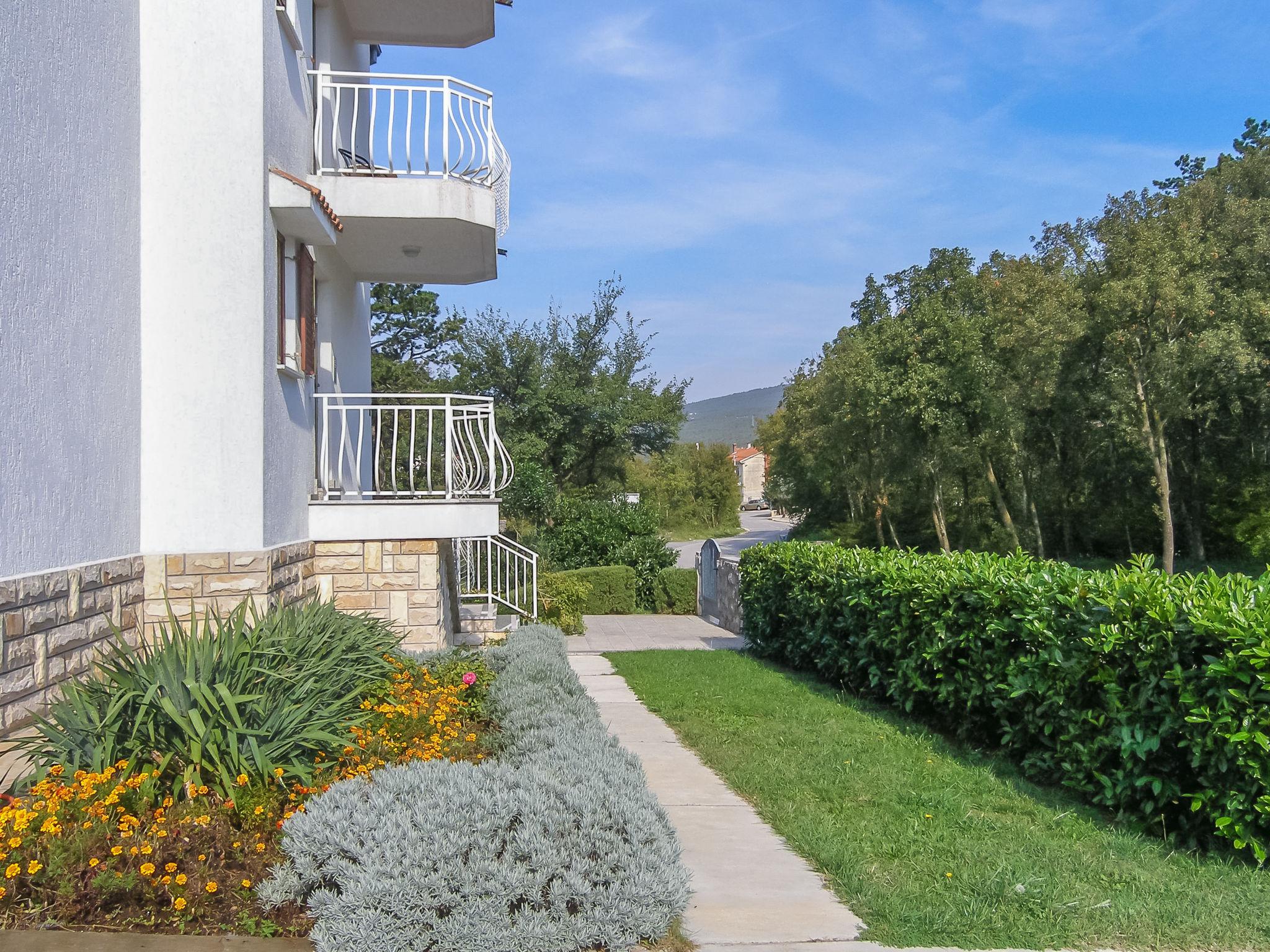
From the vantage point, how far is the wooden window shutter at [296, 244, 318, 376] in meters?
8.16

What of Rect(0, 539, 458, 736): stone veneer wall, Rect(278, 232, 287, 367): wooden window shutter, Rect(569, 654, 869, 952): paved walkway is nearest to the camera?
Rect(569, 654, 869, 952): paved walkway

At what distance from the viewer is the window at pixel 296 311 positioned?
770 cm

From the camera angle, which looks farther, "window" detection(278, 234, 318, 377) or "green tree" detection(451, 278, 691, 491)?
"green tree" detection(451, 278, 691, 491)

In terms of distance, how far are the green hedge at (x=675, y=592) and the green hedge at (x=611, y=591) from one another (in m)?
0.64

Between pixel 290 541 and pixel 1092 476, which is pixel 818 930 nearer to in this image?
pixel 290 541

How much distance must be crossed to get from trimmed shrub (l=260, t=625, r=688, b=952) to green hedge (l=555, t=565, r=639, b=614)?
53.7 feet

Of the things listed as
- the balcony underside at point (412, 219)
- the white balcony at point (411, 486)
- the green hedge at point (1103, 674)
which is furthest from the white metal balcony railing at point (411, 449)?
the green hedge at point (1103, 674)

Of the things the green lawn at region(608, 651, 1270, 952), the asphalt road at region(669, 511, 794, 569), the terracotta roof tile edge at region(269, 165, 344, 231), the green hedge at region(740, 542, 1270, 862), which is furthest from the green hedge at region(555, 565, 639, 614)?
the terracotta roof tile edge at region(269, 165, 344, 231)

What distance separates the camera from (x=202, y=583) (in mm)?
6840

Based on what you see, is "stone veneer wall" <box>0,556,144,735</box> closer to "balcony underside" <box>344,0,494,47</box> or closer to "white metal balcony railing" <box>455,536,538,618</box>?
"white metal balcony railing" <box>455,536,538,618</box>

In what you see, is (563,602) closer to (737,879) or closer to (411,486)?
(411,486)

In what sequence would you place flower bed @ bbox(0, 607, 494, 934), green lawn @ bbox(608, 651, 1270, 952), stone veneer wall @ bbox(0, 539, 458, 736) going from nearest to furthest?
flower bed @ bbox(0, 607, 494, 934) < green lawn @ bbox(608, 651, 1270, 952) < stone veneer wall @ bbox(0, 539, 458, 736)

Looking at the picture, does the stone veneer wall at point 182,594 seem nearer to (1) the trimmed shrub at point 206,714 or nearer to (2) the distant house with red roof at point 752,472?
(1) the trimmed shrub at point 206,714

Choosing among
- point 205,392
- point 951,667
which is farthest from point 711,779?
point 205,392
